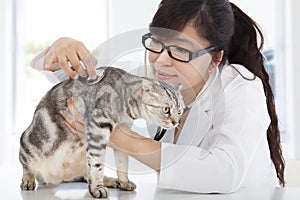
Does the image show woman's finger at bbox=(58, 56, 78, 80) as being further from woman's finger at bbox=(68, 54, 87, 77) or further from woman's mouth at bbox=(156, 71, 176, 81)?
woman's mouth at bbox=(156, 71, 176, 81)

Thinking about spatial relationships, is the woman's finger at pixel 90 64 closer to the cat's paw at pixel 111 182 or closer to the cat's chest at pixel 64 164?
the cat's chest at pixel 64 164

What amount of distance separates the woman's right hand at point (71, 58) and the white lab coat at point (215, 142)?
2.9 inches

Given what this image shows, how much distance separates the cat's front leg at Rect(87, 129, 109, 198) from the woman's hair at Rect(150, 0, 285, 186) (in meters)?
0.23

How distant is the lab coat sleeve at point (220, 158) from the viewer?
872mm

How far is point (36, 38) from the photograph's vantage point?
3395 millimetres

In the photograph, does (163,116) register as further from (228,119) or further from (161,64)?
(228,119)

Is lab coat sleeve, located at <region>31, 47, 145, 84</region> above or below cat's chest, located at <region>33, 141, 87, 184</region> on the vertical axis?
above

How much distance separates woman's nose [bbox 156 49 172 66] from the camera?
29.9 inches

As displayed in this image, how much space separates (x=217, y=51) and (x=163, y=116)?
0.30m
